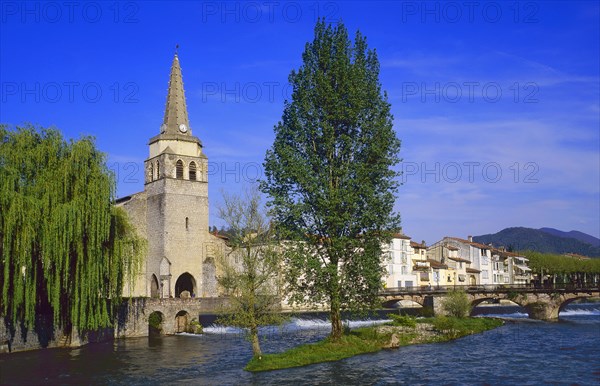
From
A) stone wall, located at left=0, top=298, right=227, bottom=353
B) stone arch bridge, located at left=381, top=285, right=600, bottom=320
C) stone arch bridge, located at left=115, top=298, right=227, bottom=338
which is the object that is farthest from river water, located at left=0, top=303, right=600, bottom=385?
stone arch bridge, located at left=381, top=285, right=600, bottom=320

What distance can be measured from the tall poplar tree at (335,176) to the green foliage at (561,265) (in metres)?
88.7

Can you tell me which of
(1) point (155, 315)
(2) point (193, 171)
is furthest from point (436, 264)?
(1) point (155, 315)

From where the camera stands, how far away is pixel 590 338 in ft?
148

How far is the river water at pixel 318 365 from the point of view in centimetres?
2741

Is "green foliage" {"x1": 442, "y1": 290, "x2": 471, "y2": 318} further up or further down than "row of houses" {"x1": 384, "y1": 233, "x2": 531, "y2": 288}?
further down

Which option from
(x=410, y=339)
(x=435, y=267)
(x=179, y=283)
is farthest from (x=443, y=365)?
(x=435, y=267)

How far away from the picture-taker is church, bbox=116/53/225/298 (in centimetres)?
6725

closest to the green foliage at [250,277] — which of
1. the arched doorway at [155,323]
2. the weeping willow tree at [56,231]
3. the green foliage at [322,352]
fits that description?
the green foliage at [322,352]

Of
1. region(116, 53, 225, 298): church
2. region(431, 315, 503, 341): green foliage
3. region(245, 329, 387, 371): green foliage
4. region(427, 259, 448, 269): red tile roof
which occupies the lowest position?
region(431, 315, 503, 341): green foliage

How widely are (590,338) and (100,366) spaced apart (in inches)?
1402

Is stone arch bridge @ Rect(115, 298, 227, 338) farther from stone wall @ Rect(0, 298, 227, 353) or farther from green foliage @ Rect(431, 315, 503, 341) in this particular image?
green foliage @ Rect(431, 315, 503, 341)

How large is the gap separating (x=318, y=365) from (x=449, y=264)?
7698 cm

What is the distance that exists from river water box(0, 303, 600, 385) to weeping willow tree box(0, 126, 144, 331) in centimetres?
309

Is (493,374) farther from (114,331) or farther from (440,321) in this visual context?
(114,331)
